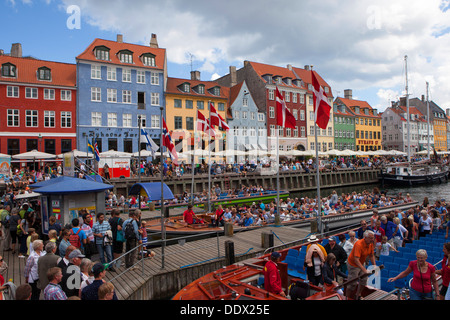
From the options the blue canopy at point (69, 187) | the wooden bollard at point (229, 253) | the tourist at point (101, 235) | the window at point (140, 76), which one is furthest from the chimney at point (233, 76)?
the tourist at point (101, 235)

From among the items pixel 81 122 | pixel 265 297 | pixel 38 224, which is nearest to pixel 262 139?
pixel 81 122

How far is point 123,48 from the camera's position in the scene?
145ft

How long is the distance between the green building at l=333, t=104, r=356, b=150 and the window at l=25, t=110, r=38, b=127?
5361cm

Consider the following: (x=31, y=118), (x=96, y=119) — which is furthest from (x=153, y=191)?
(x=31, y=118)

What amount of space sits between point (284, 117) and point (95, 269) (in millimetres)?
12523

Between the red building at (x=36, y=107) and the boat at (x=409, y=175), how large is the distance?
147ft

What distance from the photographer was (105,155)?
99.7 ft

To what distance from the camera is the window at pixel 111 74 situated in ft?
135

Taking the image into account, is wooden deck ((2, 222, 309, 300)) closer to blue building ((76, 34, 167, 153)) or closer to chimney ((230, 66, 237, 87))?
blue building ((76, 34, 167, 153))

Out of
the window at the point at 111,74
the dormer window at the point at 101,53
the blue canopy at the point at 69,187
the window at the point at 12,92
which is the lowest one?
the blue canopy at the point at 69,187

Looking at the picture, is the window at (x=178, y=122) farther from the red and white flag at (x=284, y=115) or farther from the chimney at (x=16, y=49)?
the red and white flag at (x=284, y=115)

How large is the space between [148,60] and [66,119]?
13499mm
